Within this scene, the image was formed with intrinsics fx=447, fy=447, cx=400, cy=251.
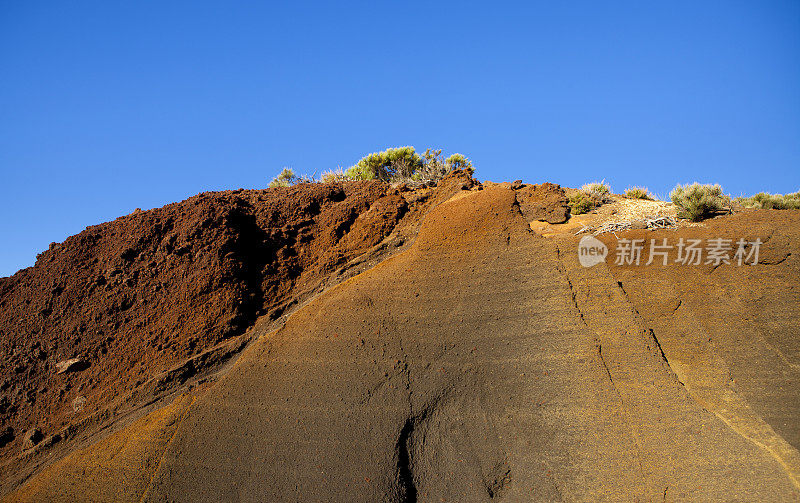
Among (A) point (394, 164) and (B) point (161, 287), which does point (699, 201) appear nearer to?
(A) point (394, 164)

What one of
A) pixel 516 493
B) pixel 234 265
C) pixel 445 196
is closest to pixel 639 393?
pixel 516 493

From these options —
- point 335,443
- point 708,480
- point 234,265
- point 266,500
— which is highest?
point 234,265

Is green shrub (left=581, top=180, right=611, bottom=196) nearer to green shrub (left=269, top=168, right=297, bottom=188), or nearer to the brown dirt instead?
the brown dirt

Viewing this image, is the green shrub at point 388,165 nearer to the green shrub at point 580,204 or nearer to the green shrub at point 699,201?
the green shrub at point 580,204

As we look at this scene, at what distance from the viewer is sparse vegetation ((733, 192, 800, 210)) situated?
840 cm

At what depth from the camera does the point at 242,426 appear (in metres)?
6.24

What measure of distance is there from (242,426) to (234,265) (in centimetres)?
262

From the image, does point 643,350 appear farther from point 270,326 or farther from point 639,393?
point 270,326

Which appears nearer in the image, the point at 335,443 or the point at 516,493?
the point at 516,493

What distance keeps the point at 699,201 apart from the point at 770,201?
7.92ft

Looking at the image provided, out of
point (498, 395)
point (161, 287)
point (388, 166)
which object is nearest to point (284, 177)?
point (388, 166)

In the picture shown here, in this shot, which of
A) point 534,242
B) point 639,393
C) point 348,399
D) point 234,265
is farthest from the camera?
point 234,265

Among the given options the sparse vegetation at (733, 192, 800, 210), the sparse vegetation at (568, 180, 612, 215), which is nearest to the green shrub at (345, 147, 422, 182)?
the sparse vegetation at (568, 180, 612, 215)

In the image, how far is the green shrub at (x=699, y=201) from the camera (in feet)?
24.4
